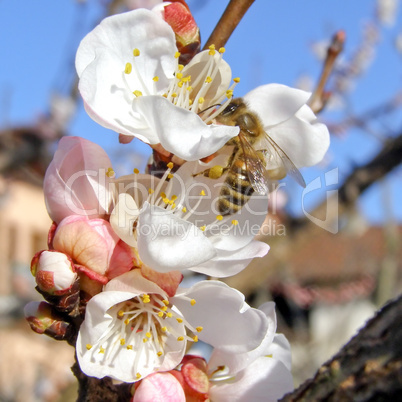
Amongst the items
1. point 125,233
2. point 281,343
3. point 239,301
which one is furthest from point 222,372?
point 125,233

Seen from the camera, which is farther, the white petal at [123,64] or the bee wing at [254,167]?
the bee wing at [254,167]

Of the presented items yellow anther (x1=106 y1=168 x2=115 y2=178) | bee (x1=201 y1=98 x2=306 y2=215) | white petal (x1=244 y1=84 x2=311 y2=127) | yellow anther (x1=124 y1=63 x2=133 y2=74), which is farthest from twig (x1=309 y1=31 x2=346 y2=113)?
yellow anther (x1=106 y1=168 x2=115 y2=178)

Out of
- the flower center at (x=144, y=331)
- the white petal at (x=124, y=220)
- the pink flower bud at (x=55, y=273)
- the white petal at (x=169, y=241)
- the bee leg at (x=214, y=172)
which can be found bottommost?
the flower center at (x=144, y=331)

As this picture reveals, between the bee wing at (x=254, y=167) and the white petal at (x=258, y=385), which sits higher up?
the bee wing at (x=254, y=167)

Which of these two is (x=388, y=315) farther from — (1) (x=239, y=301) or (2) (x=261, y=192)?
(2) (x=261, y=192)

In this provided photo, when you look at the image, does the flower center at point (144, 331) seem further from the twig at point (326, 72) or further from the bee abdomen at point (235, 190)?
the twig at point (326, 72)

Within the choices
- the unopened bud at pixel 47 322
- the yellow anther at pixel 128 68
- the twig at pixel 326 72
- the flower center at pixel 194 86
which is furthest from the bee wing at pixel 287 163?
the unopened bud at pixel 47 322

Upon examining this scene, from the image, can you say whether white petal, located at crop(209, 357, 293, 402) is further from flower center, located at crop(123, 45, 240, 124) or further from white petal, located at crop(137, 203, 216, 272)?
flower center, located at crop(123, 45, 240, 124)

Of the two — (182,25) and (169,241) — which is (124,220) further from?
(182,25)
